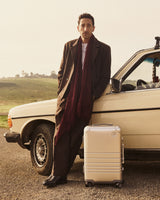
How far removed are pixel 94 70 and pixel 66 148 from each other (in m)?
1.17

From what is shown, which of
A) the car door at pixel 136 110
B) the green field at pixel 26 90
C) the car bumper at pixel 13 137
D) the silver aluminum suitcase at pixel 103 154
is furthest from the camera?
the green field at pixel 26 90

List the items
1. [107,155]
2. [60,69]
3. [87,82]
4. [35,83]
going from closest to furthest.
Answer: [107,155], [87,82], [60,69], [35,83]

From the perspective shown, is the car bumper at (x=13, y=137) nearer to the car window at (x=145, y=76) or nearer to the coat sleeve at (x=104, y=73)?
the coat sleeve at (x=104, y=73)

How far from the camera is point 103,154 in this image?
467cm

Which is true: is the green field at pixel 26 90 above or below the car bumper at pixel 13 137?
above

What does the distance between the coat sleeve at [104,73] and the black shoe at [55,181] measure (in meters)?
1.22

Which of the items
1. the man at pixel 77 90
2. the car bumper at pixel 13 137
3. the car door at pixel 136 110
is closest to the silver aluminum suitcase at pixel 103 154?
the car door at pixel 136 110

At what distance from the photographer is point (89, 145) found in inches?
185

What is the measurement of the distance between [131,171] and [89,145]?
57.9 inches

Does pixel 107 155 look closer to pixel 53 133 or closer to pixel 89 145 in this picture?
pixel 89 145

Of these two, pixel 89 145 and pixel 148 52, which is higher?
pixel 148 52

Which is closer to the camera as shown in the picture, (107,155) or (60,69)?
(107,155)

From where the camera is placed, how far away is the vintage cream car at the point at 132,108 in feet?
15.9

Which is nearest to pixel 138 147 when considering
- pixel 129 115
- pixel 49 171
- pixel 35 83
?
pixel 129 115
